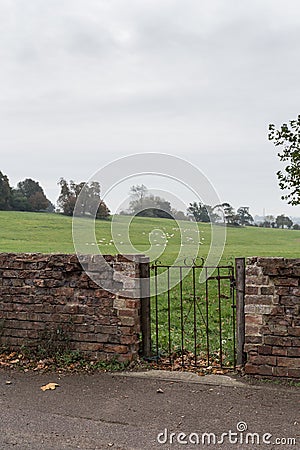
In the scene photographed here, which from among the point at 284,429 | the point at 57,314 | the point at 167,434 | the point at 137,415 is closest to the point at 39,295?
the point at 57,314

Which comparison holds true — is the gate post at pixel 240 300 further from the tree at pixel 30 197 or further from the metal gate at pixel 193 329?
the tree at pixel 30 197

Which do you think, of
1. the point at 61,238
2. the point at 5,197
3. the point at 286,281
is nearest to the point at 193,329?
the point at 286,281

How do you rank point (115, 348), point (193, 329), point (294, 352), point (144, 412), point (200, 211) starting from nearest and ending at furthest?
point (144, 412)
point (294, 352)
point (115, 348)
point (200, 211)
point (193, 329)

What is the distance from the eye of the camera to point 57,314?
21.7 feet

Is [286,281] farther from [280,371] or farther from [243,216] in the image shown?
[243,216]

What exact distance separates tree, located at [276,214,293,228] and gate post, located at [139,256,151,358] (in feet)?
110

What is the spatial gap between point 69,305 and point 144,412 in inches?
75.7

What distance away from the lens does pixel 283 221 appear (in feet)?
130

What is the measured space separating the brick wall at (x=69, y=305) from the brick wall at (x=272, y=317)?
4.38 feet

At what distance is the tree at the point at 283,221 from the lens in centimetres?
3900

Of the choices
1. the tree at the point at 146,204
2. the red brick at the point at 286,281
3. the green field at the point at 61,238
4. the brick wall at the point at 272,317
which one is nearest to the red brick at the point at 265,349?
the brick wall at the point at 272,317

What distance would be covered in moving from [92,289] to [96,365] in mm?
870

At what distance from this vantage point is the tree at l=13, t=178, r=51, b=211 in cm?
3972

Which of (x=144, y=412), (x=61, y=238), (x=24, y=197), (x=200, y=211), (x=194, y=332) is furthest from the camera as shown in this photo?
(x=24, y=197)
